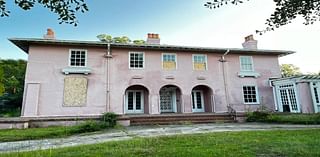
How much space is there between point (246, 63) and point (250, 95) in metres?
2.62

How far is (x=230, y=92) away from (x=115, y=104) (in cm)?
863

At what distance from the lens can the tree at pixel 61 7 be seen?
261 cm

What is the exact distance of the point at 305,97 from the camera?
13.9 metres

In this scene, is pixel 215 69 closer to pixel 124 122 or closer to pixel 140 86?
pixel 140 86

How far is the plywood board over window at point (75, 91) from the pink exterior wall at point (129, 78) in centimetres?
26

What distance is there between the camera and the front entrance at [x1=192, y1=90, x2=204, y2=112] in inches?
639

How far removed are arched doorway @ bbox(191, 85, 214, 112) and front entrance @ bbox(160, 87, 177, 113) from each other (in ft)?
5.20

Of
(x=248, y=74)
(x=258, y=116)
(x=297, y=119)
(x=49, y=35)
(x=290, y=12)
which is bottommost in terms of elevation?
(x=297, y=119)

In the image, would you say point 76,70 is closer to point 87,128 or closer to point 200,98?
point 87,128

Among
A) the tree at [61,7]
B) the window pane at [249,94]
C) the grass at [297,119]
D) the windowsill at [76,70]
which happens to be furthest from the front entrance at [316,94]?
the tree at [61,7]

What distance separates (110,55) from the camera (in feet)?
46.3

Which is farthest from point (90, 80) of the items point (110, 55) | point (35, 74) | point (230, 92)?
Result: point (230, 92)

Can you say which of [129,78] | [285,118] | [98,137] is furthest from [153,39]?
[285,118]

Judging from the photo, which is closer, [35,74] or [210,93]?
[35,74]
